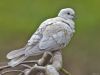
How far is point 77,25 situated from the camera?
1.79m

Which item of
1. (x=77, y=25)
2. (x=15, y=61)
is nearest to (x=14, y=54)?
(x=15, y=61)

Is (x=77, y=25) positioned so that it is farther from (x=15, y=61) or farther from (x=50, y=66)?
(x=50, y=66)

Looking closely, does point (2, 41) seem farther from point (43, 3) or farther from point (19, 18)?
point (43, 3)

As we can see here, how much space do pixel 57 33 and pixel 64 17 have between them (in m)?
0.07

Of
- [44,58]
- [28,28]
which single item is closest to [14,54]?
[44,58]

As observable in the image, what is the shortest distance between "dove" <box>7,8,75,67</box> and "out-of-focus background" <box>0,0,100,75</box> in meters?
1.00

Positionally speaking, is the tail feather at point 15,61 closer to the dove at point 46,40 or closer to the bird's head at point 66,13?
the dove at point 46,40

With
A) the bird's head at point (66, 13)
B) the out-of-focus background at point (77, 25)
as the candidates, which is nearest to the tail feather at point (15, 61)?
the bird's head at point (66, 13)

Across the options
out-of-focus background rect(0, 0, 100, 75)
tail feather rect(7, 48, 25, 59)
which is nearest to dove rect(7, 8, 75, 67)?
tail feather rect(7, 48, 25, 59)

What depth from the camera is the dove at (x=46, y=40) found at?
704 mm

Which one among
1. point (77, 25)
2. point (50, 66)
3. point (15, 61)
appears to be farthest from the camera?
point (77, 25)

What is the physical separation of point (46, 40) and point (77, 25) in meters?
1.09

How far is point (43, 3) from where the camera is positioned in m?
1.80

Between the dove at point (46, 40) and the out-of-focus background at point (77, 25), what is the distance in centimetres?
100
